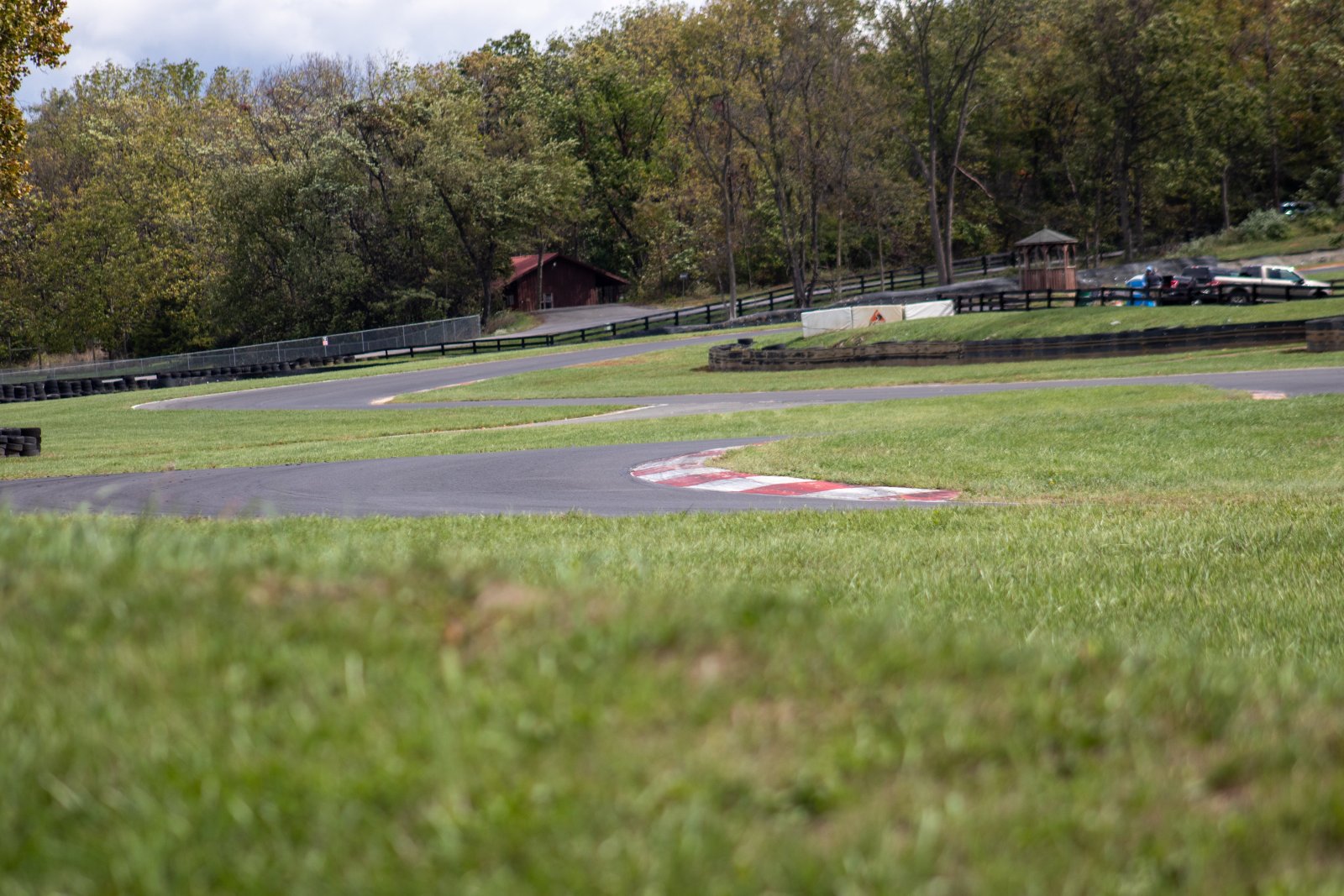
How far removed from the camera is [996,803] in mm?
2570

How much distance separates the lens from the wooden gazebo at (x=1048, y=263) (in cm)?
5193

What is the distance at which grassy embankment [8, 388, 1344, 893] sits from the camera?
7.77ft

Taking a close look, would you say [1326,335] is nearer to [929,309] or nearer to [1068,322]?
[1068,322]

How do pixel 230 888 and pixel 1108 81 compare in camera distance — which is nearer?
pixel 230 888

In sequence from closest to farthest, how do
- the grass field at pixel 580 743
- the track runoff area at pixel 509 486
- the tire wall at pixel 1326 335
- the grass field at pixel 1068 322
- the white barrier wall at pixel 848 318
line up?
1. the grass field at pixel 580 743
2. the track runoff area at pixel 509 486
3. the tire wall at pixel 1326 335
4. the grass field at pixel 1068 322
5. the white barrier wall at pixel 848 318

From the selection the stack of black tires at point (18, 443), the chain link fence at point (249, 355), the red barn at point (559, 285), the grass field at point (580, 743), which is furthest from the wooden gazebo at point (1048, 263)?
the grass field at point (580, 743)

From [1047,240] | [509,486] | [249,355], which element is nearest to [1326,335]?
[1047,240]

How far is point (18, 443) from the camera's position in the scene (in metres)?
24.5

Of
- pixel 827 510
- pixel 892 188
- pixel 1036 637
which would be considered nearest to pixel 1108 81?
pixel 892 188

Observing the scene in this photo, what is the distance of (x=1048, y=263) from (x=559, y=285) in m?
49.6

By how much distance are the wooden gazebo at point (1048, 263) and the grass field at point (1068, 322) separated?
8.05 meters

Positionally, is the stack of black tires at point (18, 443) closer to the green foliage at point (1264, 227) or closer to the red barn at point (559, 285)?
the green foliage at point (1264, 227)

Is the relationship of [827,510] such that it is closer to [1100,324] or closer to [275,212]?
[1100,324]

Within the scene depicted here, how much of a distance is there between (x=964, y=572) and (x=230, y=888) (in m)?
6.51
